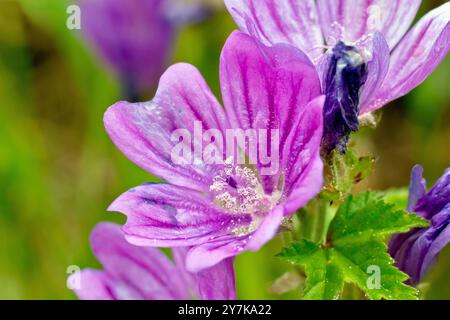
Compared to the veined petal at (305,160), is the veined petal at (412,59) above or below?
above

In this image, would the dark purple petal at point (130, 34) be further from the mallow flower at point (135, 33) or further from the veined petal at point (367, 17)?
the veined petal at point (367, 17)

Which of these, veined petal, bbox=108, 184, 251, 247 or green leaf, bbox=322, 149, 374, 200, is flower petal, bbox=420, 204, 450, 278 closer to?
green leaf, bbox=322, 149, 374, 200

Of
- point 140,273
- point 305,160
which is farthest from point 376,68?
point 140,273

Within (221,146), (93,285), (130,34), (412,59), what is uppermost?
(130,34)

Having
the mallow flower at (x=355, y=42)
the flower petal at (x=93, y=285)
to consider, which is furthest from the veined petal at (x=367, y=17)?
the flower petal at (x=93, y=285)

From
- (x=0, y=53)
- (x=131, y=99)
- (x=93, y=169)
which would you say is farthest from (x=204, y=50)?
(x=0, y=53)

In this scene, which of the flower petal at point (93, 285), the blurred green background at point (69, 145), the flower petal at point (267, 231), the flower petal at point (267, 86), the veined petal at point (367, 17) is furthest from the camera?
the blurred green background at point (69, 145)

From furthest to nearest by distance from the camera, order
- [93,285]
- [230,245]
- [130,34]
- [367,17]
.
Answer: [130,34] < [93,285] < [367,17] < [230,245]

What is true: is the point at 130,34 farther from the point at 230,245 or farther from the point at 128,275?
the point at 230,245
